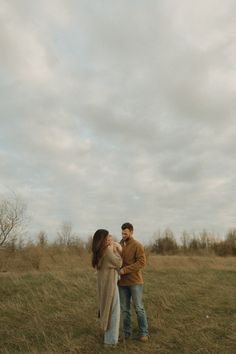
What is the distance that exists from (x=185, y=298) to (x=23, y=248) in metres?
16.8

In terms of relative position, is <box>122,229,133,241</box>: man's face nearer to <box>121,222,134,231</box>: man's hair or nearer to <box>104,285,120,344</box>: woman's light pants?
<box>121,222,134,231</box>: man's hair

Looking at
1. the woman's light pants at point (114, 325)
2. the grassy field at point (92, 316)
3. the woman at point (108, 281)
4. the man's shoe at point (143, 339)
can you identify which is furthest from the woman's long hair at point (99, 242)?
the man's shoe at point (143, 339)

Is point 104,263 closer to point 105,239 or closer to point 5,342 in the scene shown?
point 105,239

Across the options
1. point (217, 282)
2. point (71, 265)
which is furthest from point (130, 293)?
point (71, 265)

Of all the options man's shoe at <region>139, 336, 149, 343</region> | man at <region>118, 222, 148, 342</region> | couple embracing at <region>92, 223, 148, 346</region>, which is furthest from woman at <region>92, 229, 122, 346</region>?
man's shoe at <region>139, 336, 149, 343</region>

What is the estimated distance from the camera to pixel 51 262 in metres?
26.4

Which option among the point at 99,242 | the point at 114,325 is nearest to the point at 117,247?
the point at 99,242

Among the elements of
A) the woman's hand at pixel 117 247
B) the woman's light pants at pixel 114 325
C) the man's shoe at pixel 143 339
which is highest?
the woman's hand at pixel 117 247

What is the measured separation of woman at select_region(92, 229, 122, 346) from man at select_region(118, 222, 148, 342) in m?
0.20

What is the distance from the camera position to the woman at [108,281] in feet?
24.3

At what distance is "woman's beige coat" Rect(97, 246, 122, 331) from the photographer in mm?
7434

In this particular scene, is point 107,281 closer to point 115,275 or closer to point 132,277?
point 115,275

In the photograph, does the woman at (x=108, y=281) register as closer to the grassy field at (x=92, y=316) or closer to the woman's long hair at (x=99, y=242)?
the woman's long hair at (x=99, y=242)

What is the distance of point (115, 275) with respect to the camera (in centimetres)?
754
